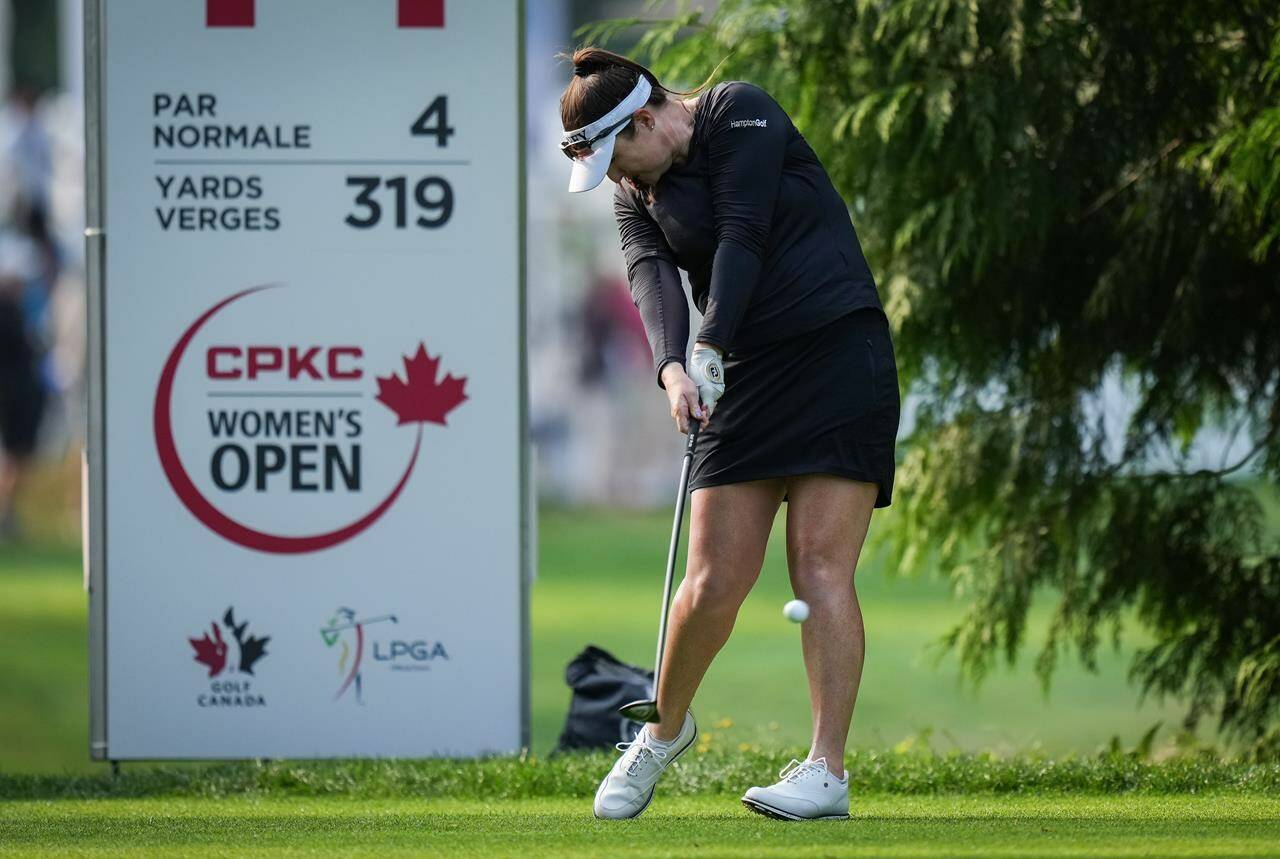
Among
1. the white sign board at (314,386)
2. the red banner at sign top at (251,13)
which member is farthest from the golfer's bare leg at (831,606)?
the red banner at sign top at (251,13)

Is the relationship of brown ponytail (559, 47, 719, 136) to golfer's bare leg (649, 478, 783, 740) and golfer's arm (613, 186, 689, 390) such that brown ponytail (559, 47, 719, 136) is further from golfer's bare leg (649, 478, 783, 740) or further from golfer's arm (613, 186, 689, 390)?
golfer's bare leg (649, 478, 783, 740)

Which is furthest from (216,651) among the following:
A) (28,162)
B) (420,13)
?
(28,162)

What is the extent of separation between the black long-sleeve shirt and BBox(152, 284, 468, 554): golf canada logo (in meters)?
1.82

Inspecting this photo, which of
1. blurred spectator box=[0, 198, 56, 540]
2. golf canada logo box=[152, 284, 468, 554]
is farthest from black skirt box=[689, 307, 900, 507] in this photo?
blurred spectator box=[0, 198, 56, 540]

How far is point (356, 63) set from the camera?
19.9ft

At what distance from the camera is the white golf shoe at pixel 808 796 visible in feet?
13.5

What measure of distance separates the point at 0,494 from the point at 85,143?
71.7 ft

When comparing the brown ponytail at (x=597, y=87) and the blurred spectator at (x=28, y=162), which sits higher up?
the blurred spectator at (x=28, y=162)

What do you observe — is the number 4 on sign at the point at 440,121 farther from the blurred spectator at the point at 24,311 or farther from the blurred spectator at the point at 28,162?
the blurred spectator at the point at 28,162

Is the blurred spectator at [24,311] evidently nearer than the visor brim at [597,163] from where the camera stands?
No

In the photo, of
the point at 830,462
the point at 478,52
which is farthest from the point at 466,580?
the point at 830,462

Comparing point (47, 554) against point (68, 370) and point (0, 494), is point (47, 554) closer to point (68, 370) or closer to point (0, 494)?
point (0, 494)

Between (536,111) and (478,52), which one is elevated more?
(536,111)

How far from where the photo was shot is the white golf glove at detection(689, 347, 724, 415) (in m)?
4.11
